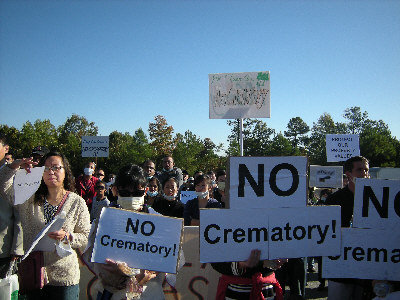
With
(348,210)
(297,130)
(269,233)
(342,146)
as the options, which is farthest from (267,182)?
(297,130)

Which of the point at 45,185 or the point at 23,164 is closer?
the point at 23,164

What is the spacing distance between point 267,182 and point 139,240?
3.45ft

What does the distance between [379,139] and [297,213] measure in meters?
51.8

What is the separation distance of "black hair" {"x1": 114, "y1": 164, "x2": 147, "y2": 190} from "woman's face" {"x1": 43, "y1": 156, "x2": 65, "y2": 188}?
0.61 metres

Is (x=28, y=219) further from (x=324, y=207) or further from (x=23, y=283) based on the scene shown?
(x=324, y=207)

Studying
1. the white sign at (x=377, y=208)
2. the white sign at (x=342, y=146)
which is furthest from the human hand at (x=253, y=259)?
the white sign at (x=342, y=146)

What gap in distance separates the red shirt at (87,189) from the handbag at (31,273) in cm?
498

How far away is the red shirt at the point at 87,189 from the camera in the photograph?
7.45m

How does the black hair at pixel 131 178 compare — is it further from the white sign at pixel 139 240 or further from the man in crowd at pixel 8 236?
the man in crowd at pixel 8 236

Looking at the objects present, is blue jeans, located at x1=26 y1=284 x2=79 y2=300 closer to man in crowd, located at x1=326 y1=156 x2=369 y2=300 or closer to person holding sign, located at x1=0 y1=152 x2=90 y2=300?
person holding sign, located at x1=0 y1=152 x2=90 y2=300

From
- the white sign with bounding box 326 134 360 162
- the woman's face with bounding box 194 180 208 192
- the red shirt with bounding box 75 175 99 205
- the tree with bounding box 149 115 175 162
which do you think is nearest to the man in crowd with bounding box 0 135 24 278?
the woman's face with bounding box 194 180 208 192

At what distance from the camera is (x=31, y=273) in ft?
8.32

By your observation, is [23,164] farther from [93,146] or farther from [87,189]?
[93,146]

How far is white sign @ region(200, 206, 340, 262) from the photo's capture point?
239 cm
